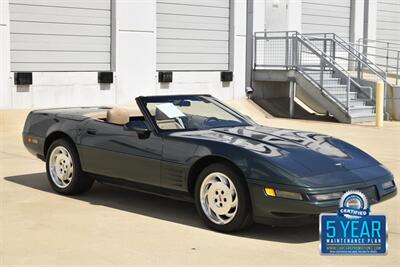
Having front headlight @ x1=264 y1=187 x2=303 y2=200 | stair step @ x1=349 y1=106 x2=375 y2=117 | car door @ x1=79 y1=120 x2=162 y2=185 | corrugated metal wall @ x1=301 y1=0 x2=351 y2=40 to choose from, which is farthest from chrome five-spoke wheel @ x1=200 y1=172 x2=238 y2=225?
corrugated metal wall @ x1=301 y1=0 x2=351 y2=40

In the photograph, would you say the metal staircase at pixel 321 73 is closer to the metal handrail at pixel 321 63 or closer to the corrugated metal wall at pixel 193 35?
the metal handrail at pixel 321 63

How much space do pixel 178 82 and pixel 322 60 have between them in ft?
13.7

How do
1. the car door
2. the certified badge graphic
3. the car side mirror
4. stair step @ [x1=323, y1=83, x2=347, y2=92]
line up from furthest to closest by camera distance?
stair step @ [x1=323, y1=83, x2=347, y2=92]
the car side mirror
the car door
the certified badge graphic

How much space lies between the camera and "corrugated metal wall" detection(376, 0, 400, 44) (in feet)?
89.3

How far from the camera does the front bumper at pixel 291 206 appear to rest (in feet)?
18.1

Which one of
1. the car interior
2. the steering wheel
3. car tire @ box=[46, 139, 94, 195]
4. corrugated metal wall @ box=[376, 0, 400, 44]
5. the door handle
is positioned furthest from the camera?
corrugated metal wall @ box=[376, 0, 400, 44]

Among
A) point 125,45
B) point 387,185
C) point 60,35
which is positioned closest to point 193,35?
point 125,45

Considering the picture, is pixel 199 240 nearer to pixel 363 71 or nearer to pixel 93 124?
pixel 93 124

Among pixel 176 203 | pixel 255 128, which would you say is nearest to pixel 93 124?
pixel 176 203

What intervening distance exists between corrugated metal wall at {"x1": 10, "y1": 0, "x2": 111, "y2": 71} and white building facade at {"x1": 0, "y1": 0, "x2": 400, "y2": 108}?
0.02 m

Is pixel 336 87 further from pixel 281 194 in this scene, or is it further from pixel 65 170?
pixel 281 194

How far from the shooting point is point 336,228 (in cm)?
518

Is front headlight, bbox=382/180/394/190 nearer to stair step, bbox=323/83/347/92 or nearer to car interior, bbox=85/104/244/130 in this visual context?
car interior, bbox=85/104/244/130

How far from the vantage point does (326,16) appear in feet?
81.8
